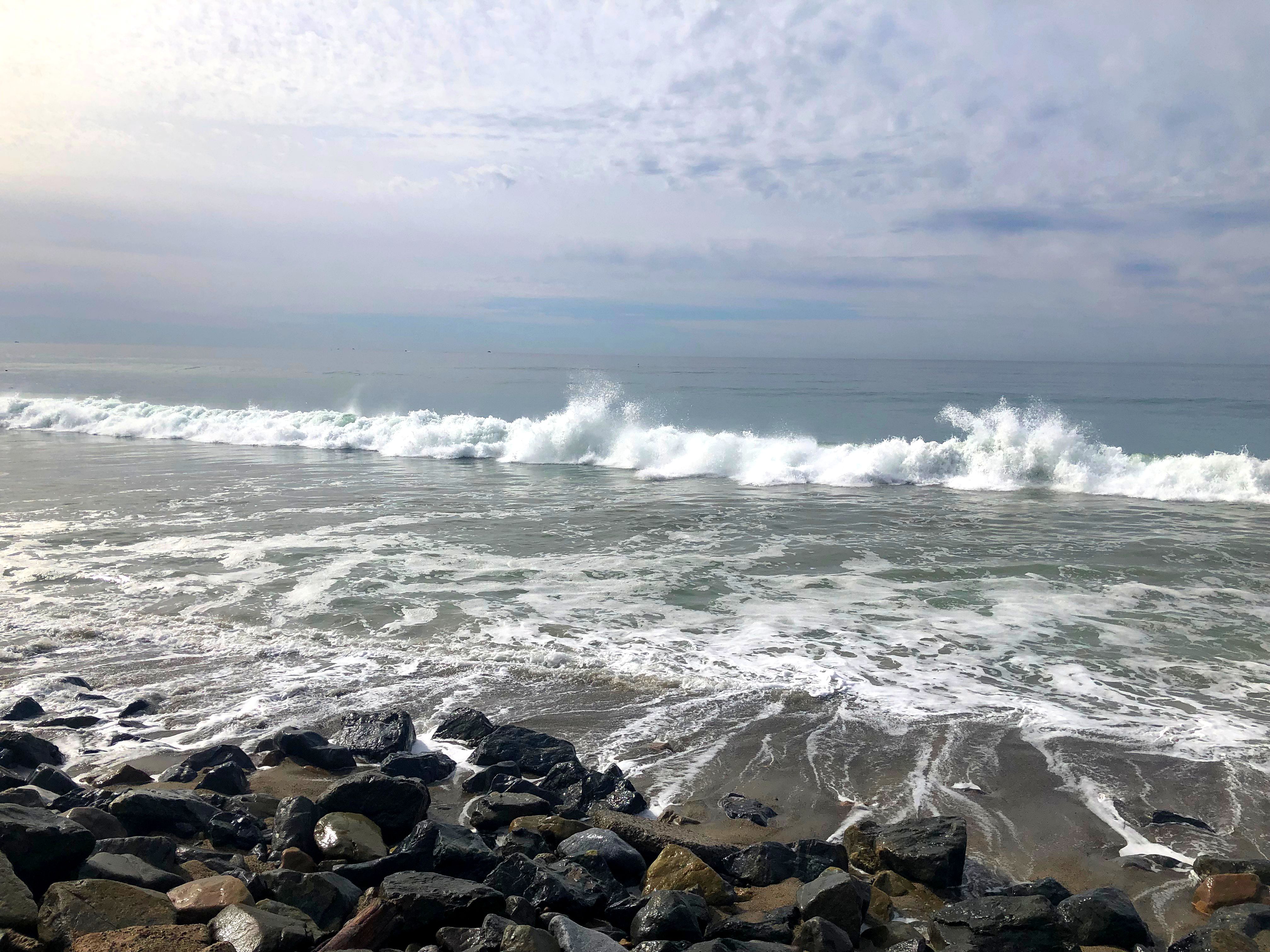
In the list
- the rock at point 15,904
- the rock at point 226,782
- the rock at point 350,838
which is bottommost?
the rock at point 226,782

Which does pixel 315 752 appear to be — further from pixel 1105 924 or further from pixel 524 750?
pixel 1105 924

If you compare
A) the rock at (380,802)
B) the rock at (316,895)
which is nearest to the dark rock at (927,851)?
the rock at (380,802)

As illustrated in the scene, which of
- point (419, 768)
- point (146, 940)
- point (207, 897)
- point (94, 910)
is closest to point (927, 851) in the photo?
point (419, 768)

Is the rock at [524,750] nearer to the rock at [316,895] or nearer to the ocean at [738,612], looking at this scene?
the ocean at [738,612]

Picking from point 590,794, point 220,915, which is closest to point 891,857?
point 590,794

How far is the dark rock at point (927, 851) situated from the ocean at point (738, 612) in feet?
1.68

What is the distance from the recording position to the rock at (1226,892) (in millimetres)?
4750

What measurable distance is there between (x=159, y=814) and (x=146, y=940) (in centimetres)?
162

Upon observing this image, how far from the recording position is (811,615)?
1076 centimetres

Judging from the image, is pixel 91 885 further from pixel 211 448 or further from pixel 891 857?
pixel 211 448

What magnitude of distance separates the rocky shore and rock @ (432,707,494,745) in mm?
787

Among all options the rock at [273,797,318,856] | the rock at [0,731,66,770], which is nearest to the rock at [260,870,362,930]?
the rock at [273,797,318,856]

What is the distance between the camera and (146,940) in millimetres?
3832

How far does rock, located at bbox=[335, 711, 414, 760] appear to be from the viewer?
22.1 ft
